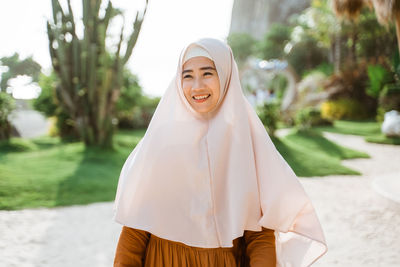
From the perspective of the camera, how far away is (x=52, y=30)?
7.02 m

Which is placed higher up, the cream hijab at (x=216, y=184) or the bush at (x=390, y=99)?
the bush at (x=390, y=99)

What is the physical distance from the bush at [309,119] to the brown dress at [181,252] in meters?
9.78

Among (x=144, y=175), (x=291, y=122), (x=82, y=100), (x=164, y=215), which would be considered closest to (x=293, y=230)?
(x=164, y=215)

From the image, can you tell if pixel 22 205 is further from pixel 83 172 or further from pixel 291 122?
pixel 291 122

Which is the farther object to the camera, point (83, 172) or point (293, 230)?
point (83, 172)

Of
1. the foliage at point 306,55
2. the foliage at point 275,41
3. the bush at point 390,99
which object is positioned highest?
the foliage at point 275,41

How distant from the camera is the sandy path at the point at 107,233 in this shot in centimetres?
277

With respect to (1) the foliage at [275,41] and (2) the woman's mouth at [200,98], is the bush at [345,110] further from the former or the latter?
(1) the foliage at [275,41]

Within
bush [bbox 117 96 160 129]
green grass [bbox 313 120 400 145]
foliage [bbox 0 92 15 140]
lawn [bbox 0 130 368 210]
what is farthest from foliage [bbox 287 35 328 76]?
foliage [bbox 0 92 15 140]

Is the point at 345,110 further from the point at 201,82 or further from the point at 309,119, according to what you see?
the point at 201,82

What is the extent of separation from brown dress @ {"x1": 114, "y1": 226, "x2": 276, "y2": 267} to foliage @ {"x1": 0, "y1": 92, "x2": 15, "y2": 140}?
330 inches

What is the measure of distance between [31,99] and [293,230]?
475 inches

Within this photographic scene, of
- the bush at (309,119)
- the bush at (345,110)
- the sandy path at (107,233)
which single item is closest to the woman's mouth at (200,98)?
the sandy path at (107,233)

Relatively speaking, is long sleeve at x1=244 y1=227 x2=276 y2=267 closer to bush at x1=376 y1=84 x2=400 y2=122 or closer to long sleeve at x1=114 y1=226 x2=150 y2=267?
long sleeve at x1=114 y1=226 x2=150 y2=267
